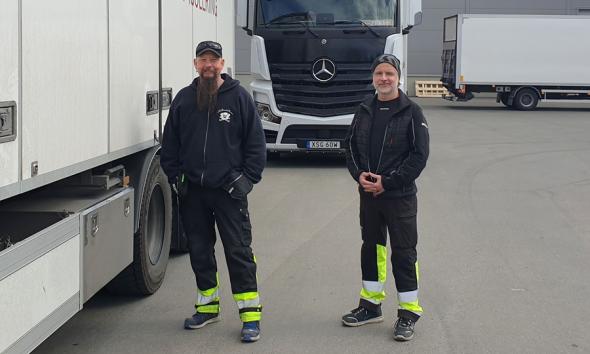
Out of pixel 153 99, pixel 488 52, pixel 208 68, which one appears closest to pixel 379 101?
pixel 208 68

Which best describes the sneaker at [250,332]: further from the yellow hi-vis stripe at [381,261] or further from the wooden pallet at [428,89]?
the wooden pallet at [428,89]

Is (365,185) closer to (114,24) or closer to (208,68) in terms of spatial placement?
(208,68)

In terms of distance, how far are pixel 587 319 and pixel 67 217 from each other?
3757mm

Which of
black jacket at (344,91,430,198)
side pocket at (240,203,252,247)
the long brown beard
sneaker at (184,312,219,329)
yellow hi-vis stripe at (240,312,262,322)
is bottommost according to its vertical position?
sneaker at (184,312,219,329)

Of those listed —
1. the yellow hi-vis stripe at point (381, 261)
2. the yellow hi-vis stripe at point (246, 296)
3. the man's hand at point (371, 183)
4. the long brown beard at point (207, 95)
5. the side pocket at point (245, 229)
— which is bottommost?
the yellow hi-vis stripe at point (246, 296)

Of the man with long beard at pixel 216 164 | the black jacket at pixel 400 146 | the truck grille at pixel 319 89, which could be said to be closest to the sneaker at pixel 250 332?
the man with long beard at pixel 216 164

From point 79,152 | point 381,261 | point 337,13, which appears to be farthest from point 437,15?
point 79,152

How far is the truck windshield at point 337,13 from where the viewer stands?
13797 mm

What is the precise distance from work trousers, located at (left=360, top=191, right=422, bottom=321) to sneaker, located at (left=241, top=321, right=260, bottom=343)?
816 millimetres

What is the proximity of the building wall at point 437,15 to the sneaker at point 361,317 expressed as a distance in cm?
3502

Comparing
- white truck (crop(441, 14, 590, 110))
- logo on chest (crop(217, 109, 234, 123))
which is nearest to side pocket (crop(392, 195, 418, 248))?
logo on chest (crop(217, 109, 234, 123))

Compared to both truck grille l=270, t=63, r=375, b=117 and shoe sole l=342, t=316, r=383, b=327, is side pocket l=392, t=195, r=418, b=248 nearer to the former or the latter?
shoe sole l=342, t=316, r=383, b=327

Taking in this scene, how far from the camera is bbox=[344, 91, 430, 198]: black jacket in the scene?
5.60 metres

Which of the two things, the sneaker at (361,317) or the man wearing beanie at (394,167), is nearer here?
the man wearing beanie at (394,167)
